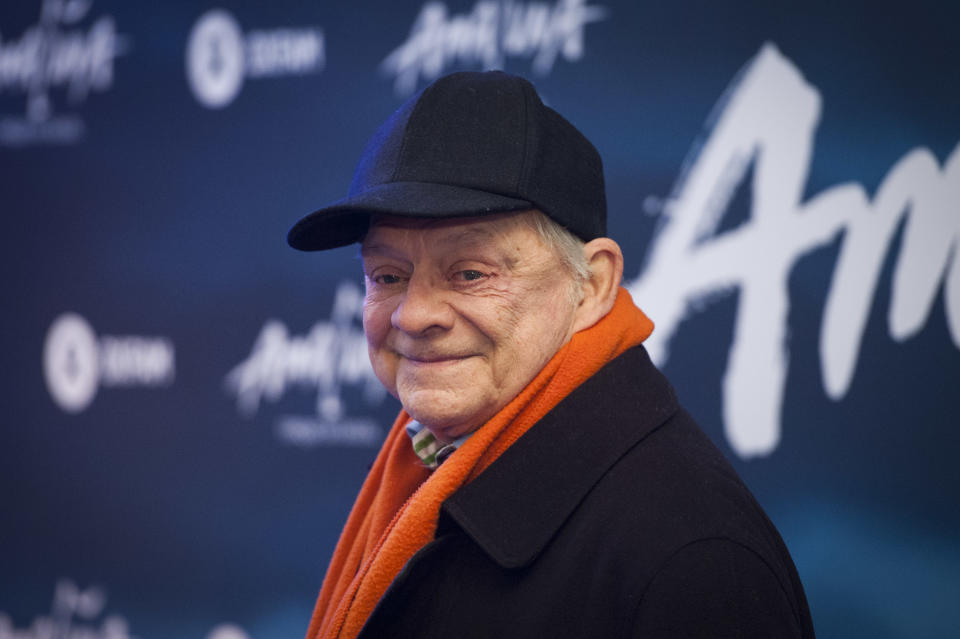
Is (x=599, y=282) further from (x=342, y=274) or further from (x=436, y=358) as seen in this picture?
(x=342, y=274)

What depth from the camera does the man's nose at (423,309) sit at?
1.05 m

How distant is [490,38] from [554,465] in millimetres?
1404

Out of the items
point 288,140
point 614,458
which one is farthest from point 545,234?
point 288,140

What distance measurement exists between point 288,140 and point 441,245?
4.58 ft

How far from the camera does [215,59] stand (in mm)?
2404

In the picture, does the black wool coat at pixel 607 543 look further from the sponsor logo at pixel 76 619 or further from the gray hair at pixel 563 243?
the sponsor logo at pixel 76 619

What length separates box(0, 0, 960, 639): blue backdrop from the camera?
171 centimetres

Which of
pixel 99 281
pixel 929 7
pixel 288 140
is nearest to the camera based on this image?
pixel 929 7

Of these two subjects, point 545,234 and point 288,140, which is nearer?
point 545,234

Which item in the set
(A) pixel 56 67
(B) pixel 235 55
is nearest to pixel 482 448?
(B) pixel 235 55

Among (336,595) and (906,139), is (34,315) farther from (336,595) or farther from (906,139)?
(906,139)

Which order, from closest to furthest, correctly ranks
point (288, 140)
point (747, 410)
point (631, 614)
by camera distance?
point (631, 614) < point (747, 410) < point (288, 140)

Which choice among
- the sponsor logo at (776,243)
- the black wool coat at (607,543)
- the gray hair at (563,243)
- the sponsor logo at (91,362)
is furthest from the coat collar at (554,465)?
the sponsor logo at (91,362)

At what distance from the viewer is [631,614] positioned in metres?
0.82
